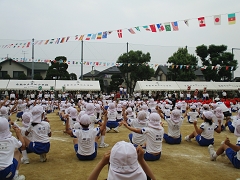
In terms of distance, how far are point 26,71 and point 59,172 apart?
1628 inches

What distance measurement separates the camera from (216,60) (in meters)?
36.8

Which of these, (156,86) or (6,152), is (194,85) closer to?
(156,86)

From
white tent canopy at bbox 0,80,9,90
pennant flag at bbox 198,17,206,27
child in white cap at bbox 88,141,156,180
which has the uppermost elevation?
pennant flag at bbox 198,17,206,27

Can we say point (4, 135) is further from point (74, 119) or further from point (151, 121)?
point (74, 119)

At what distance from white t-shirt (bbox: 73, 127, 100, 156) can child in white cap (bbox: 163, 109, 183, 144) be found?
282 cm

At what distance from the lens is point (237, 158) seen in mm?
5406

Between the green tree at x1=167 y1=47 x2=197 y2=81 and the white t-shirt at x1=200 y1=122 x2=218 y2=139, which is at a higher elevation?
the green tree at x1=167 y1=47 x2=197 y2=81

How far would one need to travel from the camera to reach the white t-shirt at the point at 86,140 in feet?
19.4

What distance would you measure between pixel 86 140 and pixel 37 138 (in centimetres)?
120

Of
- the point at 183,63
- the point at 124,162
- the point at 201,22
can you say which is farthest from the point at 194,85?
the point at 124,162

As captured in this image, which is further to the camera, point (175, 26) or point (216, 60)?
point (216, 60)

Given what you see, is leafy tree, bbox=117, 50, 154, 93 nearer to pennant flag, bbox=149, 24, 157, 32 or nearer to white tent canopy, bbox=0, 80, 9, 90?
white tent canopy, bbox=0, 80, 9, 90

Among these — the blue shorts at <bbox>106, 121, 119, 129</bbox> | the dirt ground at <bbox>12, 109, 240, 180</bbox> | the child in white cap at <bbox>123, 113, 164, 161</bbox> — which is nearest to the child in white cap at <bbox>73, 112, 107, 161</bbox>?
the dirt ground at <bbox>12, 109, 240, 180</bbox>

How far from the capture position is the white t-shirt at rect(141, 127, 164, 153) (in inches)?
235
